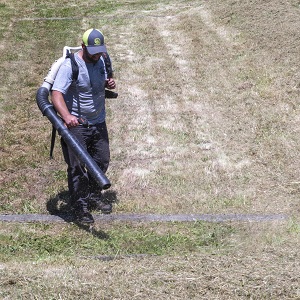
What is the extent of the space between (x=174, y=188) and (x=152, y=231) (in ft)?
3.53

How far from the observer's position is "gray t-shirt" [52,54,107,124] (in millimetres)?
5922

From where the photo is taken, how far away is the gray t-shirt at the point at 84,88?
5.92 m

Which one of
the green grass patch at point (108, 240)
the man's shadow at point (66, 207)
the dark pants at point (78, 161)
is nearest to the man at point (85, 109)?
the dark pants at point (78, 161)

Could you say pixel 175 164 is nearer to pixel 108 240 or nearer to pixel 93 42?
pixel 108 240

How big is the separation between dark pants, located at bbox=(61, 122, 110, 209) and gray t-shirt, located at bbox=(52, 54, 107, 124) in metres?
0.14

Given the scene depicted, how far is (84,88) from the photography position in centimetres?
614

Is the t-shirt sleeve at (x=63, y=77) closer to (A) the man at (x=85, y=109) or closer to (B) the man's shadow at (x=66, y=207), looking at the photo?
(A) the man at (x=85, y=109)

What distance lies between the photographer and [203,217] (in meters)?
6.42

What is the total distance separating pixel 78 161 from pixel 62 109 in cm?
61

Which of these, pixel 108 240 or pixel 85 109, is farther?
pixel 85 109

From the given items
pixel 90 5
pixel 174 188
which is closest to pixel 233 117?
pixel 174 188

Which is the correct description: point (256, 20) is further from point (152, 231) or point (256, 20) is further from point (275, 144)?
point (152, 231)

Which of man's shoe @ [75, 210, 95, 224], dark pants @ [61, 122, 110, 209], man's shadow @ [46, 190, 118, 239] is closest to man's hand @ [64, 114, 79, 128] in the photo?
dark pants @ [61, 122, 110, 209]

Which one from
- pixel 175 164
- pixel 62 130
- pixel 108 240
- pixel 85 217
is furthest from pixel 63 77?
pixel 175 164
